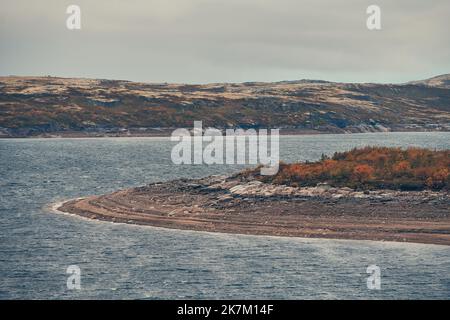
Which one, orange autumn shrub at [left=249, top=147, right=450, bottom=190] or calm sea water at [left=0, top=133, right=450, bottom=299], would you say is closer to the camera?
calm sea water at [left=0, top=133, right=450, bottom=299]

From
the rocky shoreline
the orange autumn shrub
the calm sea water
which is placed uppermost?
the orange autumn shrub

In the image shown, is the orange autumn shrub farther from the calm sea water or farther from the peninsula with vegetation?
the calm sea water

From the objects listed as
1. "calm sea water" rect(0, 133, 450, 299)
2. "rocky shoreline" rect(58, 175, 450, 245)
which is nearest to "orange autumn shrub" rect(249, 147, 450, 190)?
"rocky shoreline" rect(58, 175, 450, 245)

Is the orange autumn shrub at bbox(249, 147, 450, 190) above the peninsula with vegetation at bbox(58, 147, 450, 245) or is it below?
above

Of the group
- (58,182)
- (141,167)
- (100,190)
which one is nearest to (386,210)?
(100,190)
